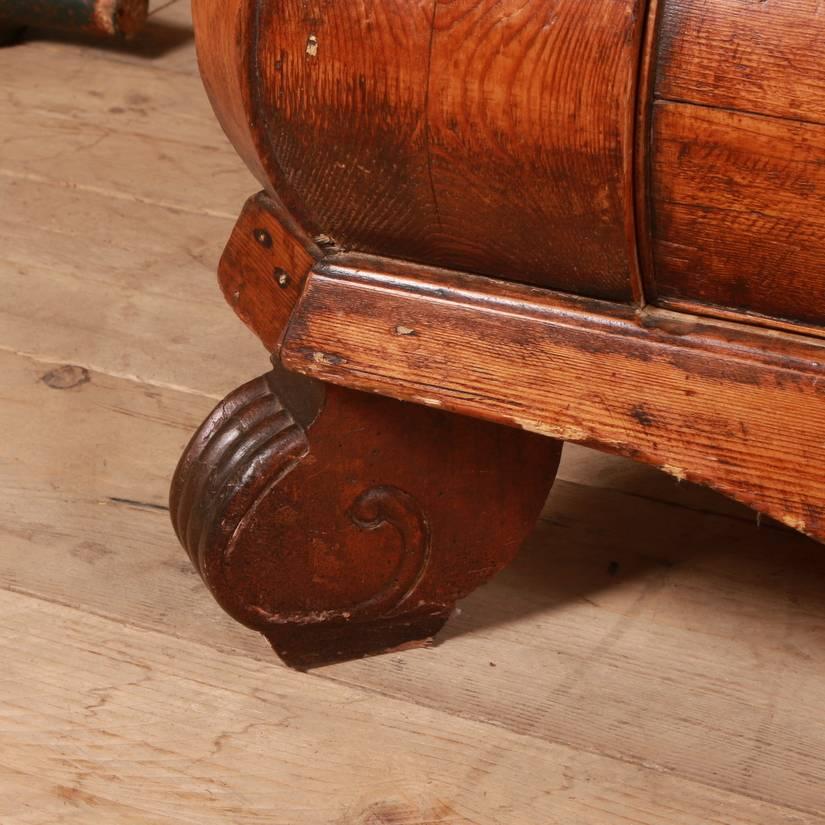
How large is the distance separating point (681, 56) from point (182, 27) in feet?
6.14

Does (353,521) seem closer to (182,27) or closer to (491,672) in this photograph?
(491,672)

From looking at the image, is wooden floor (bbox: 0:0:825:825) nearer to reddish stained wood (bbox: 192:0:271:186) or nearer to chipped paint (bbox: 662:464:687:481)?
chipped paint (bbox: 662:464:687:481)

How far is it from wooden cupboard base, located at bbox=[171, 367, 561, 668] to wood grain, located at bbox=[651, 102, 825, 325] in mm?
250

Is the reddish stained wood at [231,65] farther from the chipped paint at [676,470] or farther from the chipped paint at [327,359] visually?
the chipped paint at [676,470]

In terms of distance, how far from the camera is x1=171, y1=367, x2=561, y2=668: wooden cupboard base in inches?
36.3

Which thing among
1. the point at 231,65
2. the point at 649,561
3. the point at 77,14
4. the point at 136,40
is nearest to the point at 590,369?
the point at 231,65

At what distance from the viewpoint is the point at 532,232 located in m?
0.76

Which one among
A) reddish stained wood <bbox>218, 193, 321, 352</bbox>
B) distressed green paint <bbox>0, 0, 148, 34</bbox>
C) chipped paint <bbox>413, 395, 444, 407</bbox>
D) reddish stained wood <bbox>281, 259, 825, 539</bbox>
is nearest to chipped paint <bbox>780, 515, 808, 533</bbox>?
reddish stained wood <bbox>281, 259, 825, 539</bbox>

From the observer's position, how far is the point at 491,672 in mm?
1028

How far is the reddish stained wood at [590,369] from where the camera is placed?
75cm

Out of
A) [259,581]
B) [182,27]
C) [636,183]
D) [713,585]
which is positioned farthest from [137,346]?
[182,27]

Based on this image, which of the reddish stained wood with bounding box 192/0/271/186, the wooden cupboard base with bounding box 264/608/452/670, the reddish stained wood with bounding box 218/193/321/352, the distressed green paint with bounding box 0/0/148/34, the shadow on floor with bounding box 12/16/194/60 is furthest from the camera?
the shadow on floor with bounding box 12/16/194/60

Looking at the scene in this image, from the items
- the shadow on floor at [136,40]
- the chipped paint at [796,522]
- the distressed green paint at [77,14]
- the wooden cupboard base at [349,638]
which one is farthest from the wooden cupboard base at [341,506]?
the shadow on floor at [136,40]

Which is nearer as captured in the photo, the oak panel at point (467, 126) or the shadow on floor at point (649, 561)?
the oak panel at point (467, 126)
